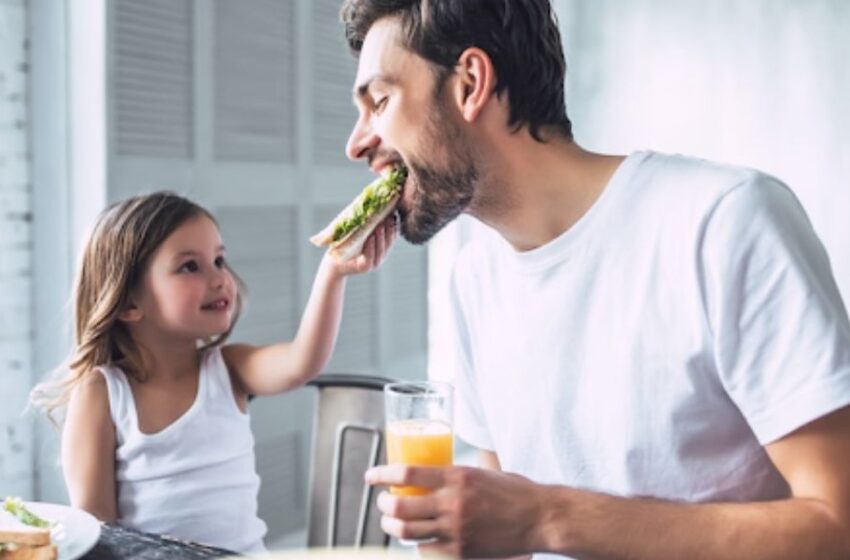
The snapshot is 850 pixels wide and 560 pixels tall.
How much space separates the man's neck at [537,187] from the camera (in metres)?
1.34

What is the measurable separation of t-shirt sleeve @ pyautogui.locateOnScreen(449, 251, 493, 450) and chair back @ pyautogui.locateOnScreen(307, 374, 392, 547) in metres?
0.35

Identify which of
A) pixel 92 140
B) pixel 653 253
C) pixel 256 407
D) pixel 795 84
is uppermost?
pixel 795 84

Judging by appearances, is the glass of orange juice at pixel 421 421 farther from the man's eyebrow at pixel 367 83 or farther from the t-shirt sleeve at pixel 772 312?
the man's eyebrow at pixel 367 83

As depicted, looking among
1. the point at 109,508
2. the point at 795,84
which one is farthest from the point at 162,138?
the point at 795,84

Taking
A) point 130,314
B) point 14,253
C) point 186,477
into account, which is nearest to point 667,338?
point 186,477

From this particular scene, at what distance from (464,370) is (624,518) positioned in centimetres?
53

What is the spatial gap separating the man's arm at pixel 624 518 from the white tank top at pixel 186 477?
2.86ft

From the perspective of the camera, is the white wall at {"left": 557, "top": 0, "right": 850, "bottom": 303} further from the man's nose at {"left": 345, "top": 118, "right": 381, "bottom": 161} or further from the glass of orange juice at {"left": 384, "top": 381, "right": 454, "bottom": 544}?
the glass of orange juice at {"left": 384, "top": 381, "right": 454, "bottom": 544}

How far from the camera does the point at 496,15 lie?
1384 millimetres

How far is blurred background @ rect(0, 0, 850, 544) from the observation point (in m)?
2.40

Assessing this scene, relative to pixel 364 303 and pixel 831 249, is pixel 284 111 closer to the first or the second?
pixel 364 303

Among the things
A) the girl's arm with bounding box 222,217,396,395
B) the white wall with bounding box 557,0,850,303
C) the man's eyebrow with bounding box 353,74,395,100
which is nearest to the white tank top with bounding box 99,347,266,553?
the girl's arm with bounding box 222,217,396,395

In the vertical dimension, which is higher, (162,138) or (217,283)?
(162,138)

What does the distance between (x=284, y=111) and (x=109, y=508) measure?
1.54m
